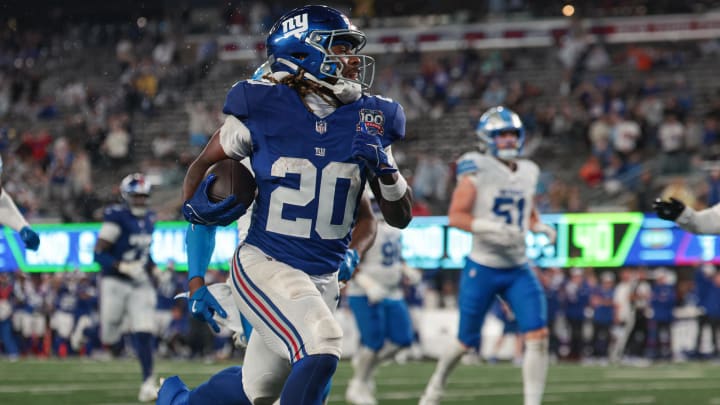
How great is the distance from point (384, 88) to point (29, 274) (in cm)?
689

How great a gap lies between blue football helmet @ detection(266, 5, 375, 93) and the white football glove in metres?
5.56

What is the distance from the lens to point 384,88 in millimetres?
21859

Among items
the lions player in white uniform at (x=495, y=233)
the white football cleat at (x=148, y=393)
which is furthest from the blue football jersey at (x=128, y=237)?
the lions player in white uniform at (x=495, y=233)

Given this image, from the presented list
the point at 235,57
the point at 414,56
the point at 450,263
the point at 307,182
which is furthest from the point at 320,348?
the point at 414,56

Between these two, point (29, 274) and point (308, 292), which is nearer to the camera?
point (308, 292)

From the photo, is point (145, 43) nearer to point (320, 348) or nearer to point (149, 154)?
point (149, 154)

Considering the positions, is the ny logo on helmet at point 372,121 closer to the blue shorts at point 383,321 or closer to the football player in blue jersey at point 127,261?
the blue shorts at point 383,321

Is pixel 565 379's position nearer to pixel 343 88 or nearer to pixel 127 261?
pixel 127 261

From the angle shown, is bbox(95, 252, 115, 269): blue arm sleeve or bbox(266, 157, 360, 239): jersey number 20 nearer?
bbox(266, 157, 360, 239): jersey number 20

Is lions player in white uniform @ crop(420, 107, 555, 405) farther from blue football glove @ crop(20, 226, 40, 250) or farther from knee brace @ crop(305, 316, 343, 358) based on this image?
Result: knee brace @ crop(305, 316, 343, 358)

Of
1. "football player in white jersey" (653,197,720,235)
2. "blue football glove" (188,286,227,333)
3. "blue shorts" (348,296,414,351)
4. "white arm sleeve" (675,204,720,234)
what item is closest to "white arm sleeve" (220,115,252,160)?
"blue football glove" (188,286,227,333)

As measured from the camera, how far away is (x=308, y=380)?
380 cm

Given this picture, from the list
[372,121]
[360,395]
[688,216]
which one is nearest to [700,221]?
[688,216]

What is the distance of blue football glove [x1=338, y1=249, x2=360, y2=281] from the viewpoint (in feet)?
14.5
